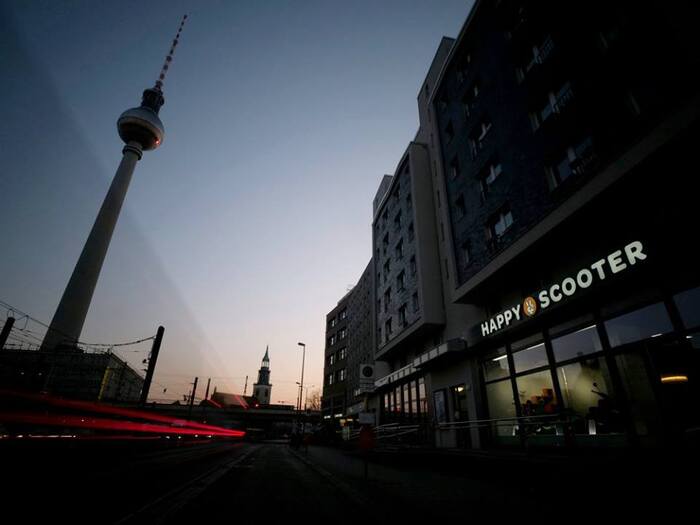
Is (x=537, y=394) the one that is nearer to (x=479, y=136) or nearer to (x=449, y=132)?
(x=479, y=136)

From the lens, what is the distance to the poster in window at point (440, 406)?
18938 mm

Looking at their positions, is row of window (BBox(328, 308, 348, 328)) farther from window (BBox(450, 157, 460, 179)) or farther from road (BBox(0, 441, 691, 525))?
road (BBox(0, 441, 691, 525))

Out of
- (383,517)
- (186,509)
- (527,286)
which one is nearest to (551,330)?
(527,286)

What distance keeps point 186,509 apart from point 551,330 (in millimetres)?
12493

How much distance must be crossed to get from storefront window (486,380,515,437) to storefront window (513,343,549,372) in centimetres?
109

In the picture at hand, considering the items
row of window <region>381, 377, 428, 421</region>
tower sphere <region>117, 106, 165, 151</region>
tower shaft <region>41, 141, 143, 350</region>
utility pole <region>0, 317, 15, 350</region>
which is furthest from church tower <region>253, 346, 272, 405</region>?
row of window <region>381, 377, 428, 421</region>

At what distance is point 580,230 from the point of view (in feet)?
36.7

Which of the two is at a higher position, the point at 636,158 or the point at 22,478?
the point at 636,158

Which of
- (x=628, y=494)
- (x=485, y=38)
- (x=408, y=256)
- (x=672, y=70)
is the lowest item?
(x=628, y=494)

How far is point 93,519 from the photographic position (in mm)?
4199

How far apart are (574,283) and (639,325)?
1923 millimetres

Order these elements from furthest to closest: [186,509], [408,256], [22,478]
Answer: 1. [408,256]
2. [22,478]
3. [186,509]

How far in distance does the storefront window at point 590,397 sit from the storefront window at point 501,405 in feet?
9.76

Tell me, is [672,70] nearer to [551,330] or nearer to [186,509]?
[551,330]
